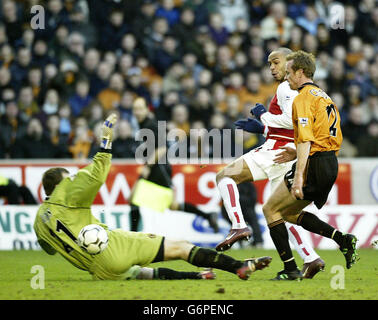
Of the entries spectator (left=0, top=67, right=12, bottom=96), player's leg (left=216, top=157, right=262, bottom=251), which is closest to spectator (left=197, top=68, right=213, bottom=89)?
spectator (left=0, top=67, right=12, bottom=96)

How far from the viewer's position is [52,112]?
1405cm

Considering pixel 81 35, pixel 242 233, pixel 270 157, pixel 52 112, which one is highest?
pixel 81 35

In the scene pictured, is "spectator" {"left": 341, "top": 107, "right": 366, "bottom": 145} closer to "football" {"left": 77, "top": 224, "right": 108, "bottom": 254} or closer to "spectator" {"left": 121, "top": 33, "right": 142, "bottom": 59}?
"spectator" {"left": 121, "top": 33, "right": 142, "bottom": 59}

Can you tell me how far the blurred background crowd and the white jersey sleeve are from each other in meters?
5.38

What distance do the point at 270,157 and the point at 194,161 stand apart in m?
4.24

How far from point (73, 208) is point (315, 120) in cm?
231

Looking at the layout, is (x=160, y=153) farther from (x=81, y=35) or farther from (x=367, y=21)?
(x=367, y=21)

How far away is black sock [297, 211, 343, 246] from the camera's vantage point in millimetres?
7848

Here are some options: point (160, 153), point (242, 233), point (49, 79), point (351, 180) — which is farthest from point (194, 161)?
point (242, 233)

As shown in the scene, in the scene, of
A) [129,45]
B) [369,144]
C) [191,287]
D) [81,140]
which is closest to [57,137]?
[81,140]

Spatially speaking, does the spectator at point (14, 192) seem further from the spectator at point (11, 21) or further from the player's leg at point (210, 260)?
the player's leg at point (210, 260)

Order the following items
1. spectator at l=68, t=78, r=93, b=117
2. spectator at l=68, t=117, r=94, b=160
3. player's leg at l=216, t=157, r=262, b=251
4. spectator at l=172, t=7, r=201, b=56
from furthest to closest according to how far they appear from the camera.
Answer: spectator at l=172, t=7, r=201, b=56, spectator at l=68, t=78, r=93, b=117, spectator at l=68, t=117, r=94, b=160, player's leg at l=216, t=157, r=262, b=251

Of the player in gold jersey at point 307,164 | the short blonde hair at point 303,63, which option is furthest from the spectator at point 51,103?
the short blonde hair at point 303,63

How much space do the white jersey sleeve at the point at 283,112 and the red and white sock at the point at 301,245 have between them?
3.38 ft
